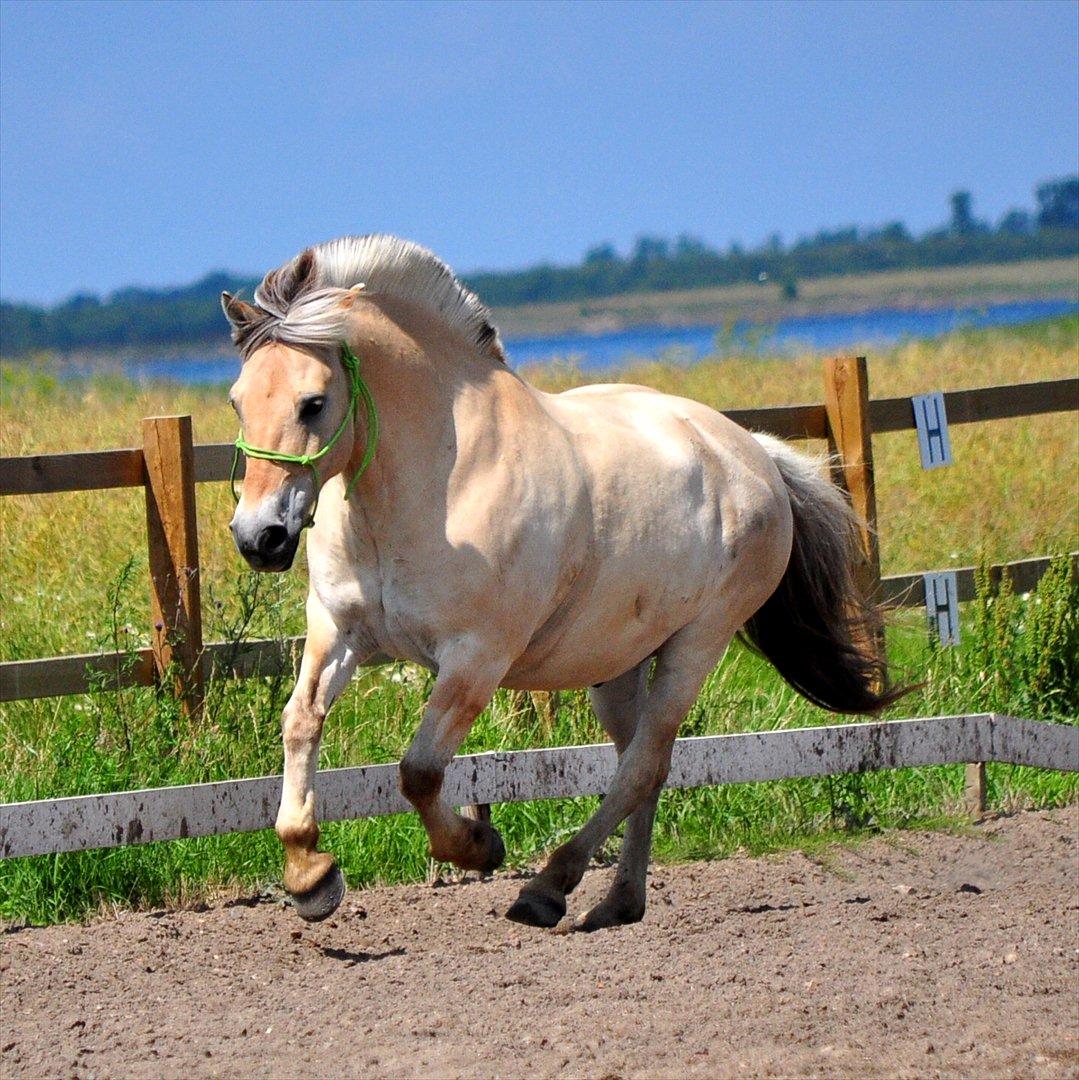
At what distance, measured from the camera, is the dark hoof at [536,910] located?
14.6 feet

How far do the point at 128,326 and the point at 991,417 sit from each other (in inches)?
2555

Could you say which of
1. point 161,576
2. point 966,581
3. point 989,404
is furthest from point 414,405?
point 989,404

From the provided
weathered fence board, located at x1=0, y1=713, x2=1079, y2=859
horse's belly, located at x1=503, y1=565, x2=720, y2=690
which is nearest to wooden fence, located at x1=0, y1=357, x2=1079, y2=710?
weathered fence board, located at x1=0, y1=713, x2=1079, y2=859

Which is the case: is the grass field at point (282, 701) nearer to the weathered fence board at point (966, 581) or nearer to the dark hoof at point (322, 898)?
the weathered fence board at point (966, 581)

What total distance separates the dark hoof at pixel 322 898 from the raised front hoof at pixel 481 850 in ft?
1.17

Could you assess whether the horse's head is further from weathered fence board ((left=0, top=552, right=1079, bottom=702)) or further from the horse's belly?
weathered fence board ((left=0, top=552, right=1079, bottom=702))

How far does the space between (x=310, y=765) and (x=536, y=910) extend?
2.51ft

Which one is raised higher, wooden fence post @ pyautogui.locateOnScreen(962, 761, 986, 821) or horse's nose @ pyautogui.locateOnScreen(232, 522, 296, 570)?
horse's nose @ pyautogui.locateOnScreen(232, 522, 296, 570)

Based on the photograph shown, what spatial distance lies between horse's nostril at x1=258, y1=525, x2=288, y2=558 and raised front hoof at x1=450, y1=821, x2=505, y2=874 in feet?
3.57

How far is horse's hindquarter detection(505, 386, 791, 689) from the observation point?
4.55 m

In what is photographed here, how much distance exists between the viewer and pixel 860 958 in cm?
468

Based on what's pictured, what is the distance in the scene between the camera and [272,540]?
147 inches

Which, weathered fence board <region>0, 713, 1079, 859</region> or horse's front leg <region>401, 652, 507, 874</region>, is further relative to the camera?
weathered fence board <region>0, 713, 1079, 859</region>

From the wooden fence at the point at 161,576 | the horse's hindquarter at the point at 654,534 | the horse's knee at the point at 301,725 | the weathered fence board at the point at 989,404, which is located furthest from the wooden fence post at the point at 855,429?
the horse's knee at the point at 301,725
